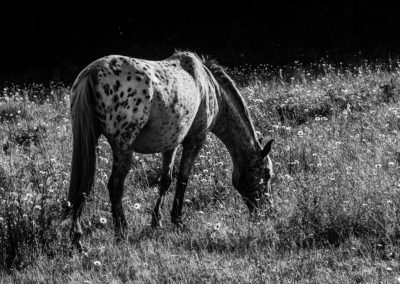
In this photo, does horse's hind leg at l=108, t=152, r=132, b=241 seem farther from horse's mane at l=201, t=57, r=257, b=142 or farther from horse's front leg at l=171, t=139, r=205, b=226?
horse's mane at l=201, t=57, r=257, b=142

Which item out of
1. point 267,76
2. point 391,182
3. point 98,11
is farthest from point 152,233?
point 98,11

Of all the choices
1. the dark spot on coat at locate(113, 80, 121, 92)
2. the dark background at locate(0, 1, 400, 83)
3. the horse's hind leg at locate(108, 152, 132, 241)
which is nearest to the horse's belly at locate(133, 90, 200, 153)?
the horse's hind leg at locate(108, 152, 132, 241)

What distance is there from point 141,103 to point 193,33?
14066mm

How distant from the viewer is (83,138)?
6.07 m

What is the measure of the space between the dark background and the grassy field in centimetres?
782

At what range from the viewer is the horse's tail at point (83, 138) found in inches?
237

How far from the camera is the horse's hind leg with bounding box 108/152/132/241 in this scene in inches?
250

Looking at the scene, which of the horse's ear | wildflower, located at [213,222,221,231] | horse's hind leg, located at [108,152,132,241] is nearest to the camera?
wildflower, located at [213,222,221,231]

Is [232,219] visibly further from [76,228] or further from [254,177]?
[76,228]

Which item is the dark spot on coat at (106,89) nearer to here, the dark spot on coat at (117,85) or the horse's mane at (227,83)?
the dark spot on coat at (117,85)

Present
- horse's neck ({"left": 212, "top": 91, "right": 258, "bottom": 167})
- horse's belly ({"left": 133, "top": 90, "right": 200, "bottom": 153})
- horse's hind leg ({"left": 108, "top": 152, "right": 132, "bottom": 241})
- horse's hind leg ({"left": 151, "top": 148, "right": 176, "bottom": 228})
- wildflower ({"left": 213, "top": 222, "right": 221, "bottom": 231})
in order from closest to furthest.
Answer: wildflower ({"left": 213, "top": 222, "right": 221, "bottom": 231})
horse's hind leg ({"left": 108, "top": 152, "right": 132, "bottom": 241})
horse's belly ({"left": 133, "top": 90, "right": 200, "bottom": 153})
horse's hind leg ({"left": 151, "top": 148, "right": 176, "bottom": 228})
horse's neck ({"left": 212, "top": 91, "right": 258, "bottom": 167})

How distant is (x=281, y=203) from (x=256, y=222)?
522 mm

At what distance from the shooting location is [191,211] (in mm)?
7570

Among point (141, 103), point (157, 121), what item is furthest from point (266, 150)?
point (141, 103)
